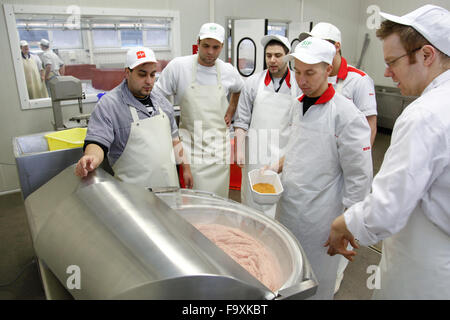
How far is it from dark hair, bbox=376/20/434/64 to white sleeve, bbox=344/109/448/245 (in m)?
0.21

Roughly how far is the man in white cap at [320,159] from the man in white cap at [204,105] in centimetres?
97

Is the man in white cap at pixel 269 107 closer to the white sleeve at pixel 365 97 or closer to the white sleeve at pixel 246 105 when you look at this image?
the white sleeve at pixel 246 105

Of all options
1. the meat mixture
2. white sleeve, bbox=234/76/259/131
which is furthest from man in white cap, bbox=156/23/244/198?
the meat mixture

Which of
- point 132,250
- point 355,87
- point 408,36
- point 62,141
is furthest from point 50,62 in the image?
point 408,36

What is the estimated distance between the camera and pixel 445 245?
108cm

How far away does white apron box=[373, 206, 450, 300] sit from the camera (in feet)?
3.58

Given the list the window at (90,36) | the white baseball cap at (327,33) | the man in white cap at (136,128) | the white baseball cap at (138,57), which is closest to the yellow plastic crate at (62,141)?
the man in white cap at (136,128)

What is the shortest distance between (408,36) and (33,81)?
165 inches

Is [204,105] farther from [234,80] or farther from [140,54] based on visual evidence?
[140,54]

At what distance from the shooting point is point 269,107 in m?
2.43

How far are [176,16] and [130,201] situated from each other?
162 inches

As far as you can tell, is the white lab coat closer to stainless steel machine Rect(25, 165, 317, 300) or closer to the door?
stainless steel machine Rect(25, 165, 317, 300)
